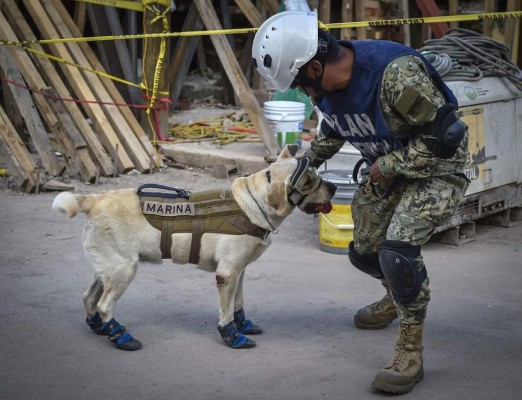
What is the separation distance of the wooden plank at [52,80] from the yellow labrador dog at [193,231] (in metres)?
4.35

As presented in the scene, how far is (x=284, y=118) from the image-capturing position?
9.33m

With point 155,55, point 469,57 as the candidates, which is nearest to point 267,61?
point 469,57

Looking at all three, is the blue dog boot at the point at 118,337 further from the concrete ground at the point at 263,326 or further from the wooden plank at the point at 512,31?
the wooden plank at the point at 512,31

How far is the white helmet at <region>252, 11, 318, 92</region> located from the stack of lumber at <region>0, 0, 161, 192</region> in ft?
15.0

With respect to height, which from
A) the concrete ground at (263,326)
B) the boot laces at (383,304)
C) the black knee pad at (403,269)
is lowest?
the concrete ground at (263,326)

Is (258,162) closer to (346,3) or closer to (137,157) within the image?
(137,157)

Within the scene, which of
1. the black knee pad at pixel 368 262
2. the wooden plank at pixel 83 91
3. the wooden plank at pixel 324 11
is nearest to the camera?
the black knee pad at pixel 368 262

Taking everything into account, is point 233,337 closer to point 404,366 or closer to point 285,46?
point 404,366

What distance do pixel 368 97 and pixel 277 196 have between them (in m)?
0.79

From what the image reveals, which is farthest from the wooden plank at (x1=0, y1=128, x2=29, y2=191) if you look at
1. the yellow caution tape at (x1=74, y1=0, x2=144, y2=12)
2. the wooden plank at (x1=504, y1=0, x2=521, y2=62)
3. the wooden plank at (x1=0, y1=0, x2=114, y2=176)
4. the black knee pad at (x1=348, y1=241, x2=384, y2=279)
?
the wooden plank at (x1=504, y1=0, x2=521, y2=62)

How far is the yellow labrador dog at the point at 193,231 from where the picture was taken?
4.61 m

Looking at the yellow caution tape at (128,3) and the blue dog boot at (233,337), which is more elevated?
the yellow caution tape at (128,3)

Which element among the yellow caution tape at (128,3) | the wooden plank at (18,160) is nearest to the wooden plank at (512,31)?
the yellow caution tape at (128,3)

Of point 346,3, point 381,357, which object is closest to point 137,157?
point 346,3
